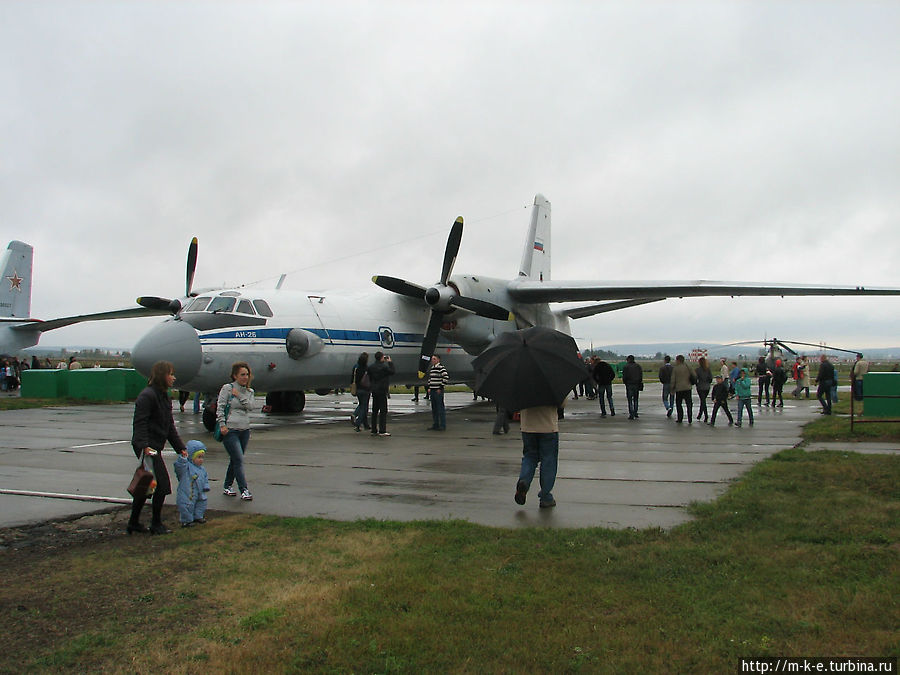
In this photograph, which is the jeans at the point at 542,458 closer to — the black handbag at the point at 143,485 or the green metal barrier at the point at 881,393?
the black handbag at the point at 143,485

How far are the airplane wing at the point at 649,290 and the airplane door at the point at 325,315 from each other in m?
5.96

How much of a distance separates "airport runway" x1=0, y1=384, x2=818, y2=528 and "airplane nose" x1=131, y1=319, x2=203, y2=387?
1443 millimetres

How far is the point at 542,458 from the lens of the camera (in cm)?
738

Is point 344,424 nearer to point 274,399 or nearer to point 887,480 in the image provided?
point 274,399

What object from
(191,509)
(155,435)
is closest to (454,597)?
(191,509)

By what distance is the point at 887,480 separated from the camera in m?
8.07

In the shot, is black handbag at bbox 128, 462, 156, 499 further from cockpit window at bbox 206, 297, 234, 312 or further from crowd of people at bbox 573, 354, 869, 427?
crowd of people at bbox 573, 354, 869, 427

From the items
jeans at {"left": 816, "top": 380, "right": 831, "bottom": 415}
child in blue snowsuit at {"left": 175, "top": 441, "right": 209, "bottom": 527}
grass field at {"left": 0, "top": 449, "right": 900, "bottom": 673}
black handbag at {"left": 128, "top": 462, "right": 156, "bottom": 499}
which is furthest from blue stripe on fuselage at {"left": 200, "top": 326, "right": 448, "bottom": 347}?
jeans at {"left": 816, "top": 380, "right": 831, "bottom": 415}

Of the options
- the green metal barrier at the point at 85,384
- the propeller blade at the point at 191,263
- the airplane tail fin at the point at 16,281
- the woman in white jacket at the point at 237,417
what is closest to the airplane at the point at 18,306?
the airplane tail fin at the point at 16,281

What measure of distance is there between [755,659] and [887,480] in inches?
225

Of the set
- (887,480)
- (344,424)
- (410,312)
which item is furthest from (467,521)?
(410,312)

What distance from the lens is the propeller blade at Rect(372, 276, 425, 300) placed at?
19.2 meters

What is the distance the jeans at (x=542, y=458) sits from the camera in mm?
7262

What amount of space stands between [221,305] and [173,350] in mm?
2041
